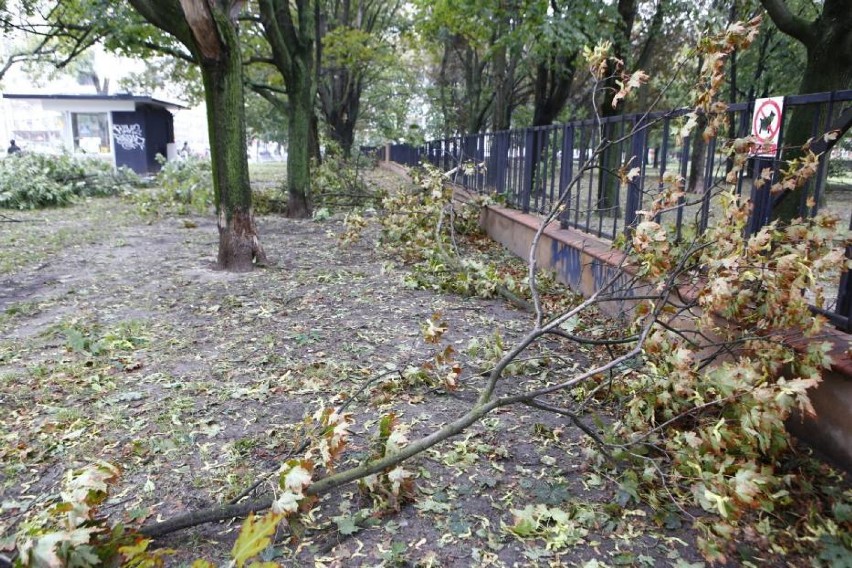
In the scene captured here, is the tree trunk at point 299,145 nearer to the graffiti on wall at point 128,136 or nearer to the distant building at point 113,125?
the distant building at point 113,125

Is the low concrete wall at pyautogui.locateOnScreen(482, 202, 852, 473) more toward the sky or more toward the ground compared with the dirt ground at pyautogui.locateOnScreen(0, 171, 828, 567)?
more toward the sky

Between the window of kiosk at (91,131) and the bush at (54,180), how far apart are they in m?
7.65

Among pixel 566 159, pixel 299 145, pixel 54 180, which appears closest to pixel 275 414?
pixel 566 159

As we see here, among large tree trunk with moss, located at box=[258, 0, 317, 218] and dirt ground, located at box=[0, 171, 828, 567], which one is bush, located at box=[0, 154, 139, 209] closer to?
large tree trunk with moss, located at box=[258, 0, 317, 218]

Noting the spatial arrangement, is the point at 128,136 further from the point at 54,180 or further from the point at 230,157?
the point at 230,157

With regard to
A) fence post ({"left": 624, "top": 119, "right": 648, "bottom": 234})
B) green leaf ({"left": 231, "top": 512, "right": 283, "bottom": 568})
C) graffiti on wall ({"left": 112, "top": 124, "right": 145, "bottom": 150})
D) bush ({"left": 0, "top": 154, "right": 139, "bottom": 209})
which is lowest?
green leaf ({"left": 231, "top": 512, "right": 283, "bottom": 568})

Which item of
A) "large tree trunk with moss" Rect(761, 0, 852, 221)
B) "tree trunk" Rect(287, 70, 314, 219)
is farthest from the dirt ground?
"tree trunk" Rect(287, 70, 314, 219)

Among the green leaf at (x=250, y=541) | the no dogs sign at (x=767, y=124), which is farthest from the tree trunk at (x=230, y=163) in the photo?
the green leaf at (x=250, y=541)

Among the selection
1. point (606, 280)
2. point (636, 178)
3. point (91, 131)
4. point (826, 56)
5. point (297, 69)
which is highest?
point (297, 69)

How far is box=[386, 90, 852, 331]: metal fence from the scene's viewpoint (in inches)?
132

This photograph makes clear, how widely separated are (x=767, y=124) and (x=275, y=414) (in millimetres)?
3256

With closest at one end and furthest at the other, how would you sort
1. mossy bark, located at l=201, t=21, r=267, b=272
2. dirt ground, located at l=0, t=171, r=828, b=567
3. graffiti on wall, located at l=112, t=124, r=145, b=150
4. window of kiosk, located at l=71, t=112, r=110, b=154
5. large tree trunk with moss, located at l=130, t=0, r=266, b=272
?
dirt ground, located at l=0, t=171, r=828, b=567 → large tree trunk with moss, located at l=130, t=0, r=266, b=272 → mossy bark, located at l=201, t=21, r=267, b=272 → graffiti on wall, located at l=112, t=124, r=145, b=150 → window of kiosk, located at l=71, t=112, r=110, b=154

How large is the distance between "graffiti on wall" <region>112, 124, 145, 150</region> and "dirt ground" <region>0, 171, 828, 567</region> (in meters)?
20.0

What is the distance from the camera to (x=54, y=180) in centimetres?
1562
